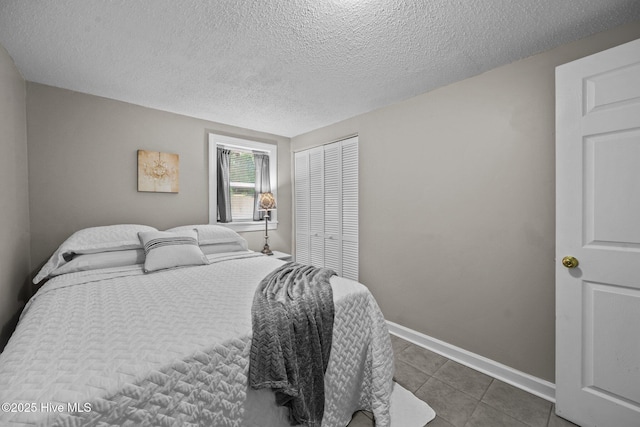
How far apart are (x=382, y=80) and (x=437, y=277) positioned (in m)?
1.84

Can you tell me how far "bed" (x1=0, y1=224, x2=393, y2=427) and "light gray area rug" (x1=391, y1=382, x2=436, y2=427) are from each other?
17 cm

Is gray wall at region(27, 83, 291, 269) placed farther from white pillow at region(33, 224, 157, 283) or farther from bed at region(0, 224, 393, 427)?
bed at region(0, 224, 393, 427)

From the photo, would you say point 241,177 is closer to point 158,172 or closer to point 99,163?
point 158,172

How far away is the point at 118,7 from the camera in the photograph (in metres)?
1.46

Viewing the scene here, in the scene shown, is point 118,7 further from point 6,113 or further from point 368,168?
point 368,168

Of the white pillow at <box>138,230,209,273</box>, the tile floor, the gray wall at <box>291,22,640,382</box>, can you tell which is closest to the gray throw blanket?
the tile floor

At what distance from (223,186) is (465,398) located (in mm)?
3273

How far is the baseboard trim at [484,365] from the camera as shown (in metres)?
1.85

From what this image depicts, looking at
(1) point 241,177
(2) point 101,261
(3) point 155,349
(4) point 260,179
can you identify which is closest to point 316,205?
(4) point 260,179

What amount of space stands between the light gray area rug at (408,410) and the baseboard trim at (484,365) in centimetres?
69

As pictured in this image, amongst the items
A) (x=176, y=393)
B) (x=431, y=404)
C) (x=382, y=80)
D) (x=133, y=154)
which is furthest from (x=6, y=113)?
(x=431, y=404)

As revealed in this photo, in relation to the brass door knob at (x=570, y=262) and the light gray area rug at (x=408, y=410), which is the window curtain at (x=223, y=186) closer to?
the light gray area rug at (x=408, y=410)

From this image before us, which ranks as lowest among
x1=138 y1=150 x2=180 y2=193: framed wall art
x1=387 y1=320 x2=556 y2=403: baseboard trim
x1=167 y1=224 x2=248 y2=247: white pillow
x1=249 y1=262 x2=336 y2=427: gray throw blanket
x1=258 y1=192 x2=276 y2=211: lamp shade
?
x1=387 y1=320 x2=556 y2=403: baseboard trim

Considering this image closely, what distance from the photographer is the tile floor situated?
5.35 feet
